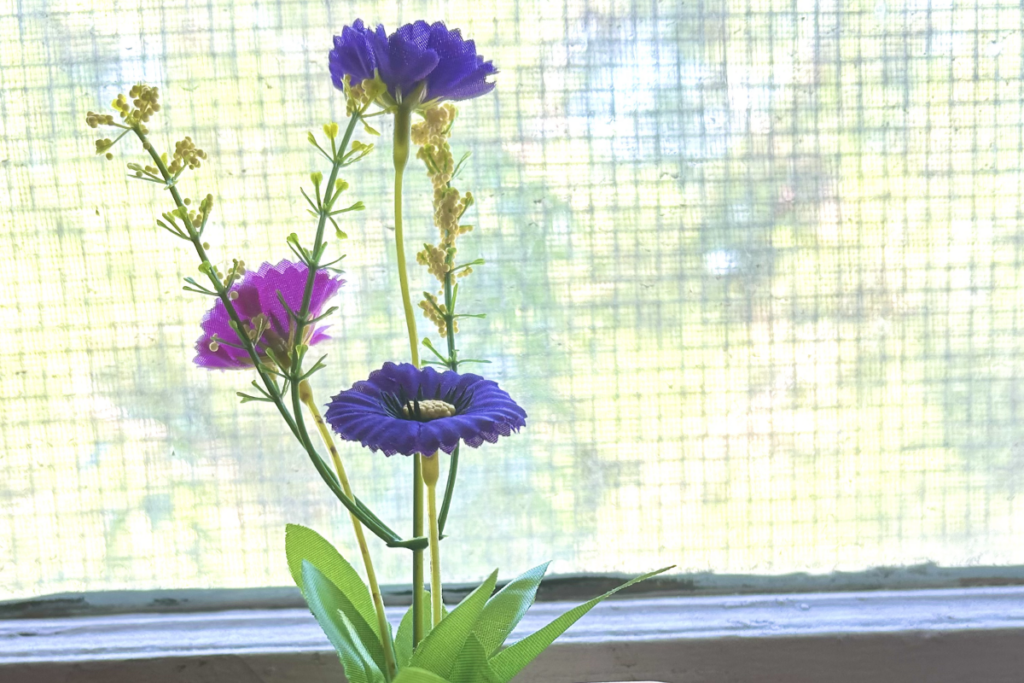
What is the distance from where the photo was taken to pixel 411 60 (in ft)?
1.30

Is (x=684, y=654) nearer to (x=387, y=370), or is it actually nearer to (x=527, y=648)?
(x=527, y=648)

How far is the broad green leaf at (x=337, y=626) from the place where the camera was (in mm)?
432

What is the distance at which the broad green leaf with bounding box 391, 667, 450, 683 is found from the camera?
0.40m

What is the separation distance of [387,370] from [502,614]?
15 centimetres

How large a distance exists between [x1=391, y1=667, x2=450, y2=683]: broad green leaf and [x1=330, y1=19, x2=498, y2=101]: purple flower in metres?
0.28

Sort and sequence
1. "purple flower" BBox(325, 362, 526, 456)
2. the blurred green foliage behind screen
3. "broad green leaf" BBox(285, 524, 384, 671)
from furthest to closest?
the blurred green foliage behind screen, "broad green leaf" BBox(285, 524, 384, 671), "purple flower" BBox(325, 362, 526, 456)

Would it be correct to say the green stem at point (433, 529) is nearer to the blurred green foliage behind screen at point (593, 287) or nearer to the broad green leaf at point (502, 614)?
the broad green leaf at point (502, 614)

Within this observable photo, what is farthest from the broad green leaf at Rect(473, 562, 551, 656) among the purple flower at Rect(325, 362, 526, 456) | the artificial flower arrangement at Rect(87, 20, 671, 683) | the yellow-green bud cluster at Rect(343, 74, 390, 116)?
the yellow-green bud cluster at Rect(343, 74, 390, 116)

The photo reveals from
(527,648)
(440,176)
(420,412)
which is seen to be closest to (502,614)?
(527,648)

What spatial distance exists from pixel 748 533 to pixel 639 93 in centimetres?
34

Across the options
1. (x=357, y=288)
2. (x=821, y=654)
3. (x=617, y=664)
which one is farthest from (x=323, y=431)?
(x=821, y=654)

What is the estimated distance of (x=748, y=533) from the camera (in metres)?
0.64

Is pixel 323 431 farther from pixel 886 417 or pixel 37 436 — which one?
pixel 886 417

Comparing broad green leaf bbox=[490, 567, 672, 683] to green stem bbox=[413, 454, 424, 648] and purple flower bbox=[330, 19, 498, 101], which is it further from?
purple flower bbox=[330, 19, 498, 101]
